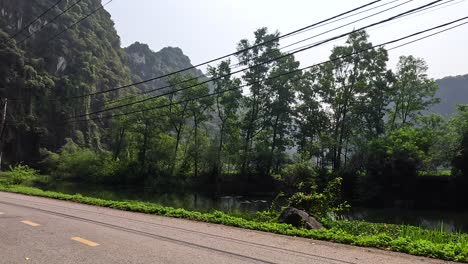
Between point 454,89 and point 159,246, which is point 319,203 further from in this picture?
point 454,89

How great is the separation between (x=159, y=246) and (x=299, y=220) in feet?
17.5

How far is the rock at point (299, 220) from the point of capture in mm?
12070

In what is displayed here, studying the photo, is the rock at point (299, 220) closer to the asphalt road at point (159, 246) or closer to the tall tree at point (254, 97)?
the asphalt road at point (159, 246)

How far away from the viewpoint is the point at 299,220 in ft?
40.3

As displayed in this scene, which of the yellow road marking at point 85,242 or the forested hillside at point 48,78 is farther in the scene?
the forested hillside at point 48,78

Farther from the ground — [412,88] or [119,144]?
[412,88]

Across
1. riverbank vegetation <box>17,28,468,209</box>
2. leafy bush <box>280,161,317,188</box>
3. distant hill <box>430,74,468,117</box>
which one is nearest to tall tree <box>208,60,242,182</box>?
riverbank vegetation <box>17,28,468,209</box>

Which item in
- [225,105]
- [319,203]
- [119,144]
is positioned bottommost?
[319,203]

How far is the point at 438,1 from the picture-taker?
9.61 m

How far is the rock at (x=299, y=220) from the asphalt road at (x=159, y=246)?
1.77 meters

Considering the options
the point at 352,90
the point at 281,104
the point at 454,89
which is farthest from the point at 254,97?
the point at 454,89

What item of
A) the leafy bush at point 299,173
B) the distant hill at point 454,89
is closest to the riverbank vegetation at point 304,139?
the leafy bush at point 299,173

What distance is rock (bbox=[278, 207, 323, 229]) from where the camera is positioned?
1207 centimetres

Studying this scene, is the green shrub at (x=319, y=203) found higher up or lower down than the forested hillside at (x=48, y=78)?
lower down
